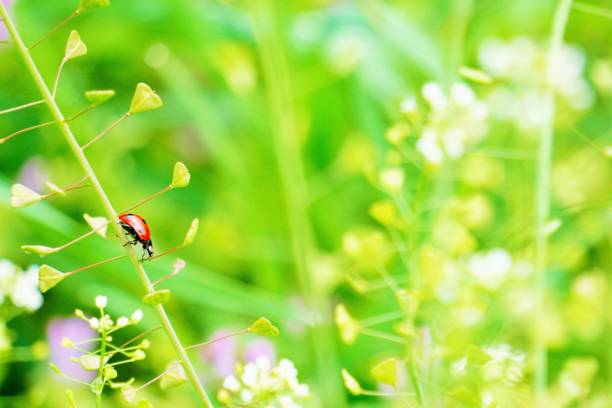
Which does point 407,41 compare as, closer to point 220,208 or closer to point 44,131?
point 220,208

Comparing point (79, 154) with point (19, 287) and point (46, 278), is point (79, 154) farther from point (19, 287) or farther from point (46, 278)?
point (19, 287)

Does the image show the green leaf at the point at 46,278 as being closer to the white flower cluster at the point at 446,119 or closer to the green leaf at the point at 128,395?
the green leaf at the point at 128,395

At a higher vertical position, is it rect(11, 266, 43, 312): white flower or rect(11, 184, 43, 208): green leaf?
rect(11, 184, 43, 208): green leaf

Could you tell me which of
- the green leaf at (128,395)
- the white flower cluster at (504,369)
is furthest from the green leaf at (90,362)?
the white flower cluster at (504,369)

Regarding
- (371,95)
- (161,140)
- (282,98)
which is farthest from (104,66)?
(282,98)

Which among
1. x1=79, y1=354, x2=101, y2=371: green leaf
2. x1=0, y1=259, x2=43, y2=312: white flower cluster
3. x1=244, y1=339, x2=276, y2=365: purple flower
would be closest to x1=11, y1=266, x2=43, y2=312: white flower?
x1=0, y1=259, x2=43, y2=312: white flower cluster

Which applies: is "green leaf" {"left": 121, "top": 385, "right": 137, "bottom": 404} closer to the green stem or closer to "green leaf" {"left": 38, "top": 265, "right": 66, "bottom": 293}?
"green leaf" {"left": 38, "top": 265, "right": 66, "bottom": 293}
